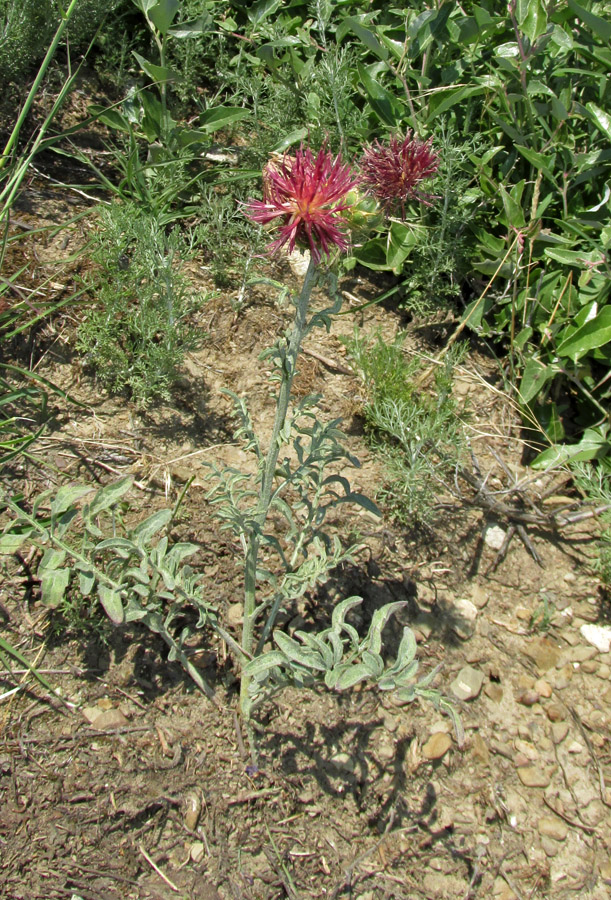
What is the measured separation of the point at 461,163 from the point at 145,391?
1876 millimetres

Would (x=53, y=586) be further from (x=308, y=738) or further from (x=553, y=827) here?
(x=553, y=827)

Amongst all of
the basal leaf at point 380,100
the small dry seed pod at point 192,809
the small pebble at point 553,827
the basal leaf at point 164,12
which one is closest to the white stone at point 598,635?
the small pebble at point 553,827

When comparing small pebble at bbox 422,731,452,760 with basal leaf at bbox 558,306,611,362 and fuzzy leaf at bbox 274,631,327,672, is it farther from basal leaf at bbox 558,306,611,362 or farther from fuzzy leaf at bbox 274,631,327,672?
basal leaf at bbox 558,306,611,362

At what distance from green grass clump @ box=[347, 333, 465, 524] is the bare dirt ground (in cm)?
10

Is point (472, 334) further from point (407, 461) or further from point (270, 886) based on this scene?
point (270, 886)

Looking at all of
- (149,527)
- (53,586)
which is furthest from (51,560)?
(149,527)

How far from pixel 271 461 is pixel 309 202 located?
0.71 metres

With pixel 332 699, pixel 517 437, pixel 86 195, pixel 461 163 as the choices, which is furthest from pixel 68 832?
pixel 461 163

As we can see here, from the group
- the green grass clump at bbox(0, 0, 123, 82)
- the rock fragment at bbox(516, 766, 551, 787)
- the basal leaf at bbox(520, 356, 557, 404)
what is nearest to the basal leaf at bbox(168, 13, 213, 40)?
the green grass clump at bbox(0, 0, 123, 82)

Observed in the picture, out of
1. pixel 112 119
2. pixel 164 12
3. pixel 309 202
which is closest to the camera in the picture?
pixel 309 202

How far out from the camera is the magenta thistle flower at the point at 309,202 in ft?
5.58

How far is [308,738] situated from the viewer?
7.58ft

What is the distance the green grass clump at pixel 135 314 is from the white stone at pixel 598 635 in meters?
1.91

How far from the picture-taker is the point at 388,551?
2748mm
